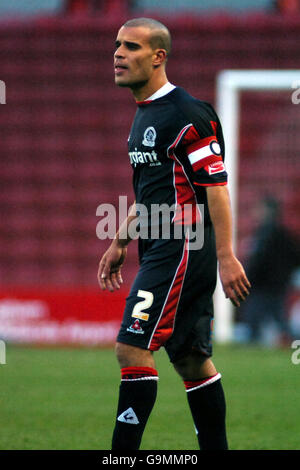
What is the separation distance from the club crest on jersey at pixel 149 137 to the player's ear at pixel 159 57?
0.32 metres

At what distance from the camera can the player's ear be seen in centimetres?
429

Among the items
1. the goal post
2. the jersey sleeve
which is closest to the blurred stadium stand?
the goal post

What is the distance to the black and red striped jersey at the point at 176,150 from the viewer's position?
4066mm

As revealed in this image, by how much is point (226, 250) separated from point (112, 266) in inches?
32.9

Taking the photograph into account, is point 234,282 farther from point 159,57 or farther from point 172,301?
point 159,57

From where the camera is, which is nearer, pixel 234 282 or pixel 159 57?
pixel 234 282

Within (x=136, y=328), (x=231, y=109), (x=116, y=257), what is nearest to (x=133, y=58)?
(x=116, y=257)

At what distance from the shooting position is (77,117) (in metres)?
13.7

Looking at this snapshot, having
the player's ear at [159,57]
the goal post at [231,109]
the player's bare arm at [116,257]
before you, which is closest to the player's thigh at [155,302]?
the player's bare arm at [116,257]

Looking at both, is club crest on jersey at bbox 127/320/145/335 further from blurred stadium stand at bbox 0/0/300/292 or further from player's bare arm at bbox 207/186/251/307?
blurred stadium stand at bbox 0/0/300/292

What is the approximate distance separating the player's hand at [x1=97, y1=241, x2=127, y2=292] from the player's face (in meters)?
0.84

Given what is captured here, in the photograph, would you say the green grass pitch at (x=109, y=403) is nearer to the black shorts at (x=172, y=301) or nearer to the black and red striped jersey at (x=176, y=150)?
the black shorts at (x=172, y=301)

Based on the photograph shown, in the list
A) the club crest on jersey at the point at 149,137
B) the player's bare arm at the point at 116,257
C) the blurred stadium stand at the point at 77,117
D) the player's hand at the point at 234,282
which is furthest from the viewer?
the blurred stadium stand at the point at 77,117

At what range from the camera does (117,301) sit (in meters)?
11.2
